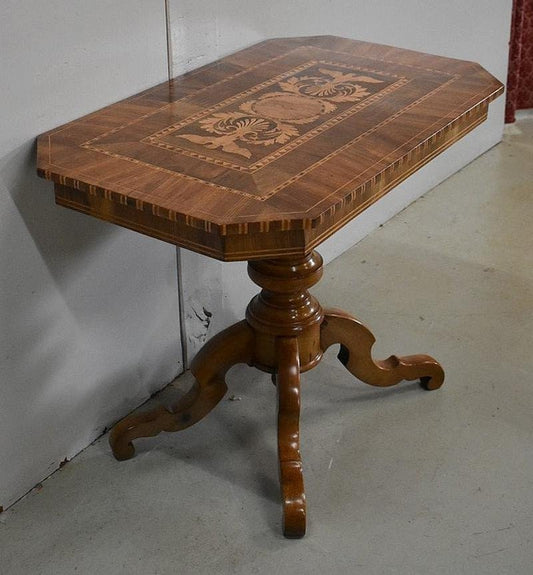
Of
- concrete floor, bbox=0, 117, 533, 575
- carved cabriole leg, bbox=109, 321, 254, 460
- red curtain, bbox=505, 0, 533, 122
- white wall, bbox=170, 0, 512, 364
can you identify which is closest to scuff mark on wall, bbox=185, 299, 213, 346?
white wall, bbox=170, 0, 512, 364

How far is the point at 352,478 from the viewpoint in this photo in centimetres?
199

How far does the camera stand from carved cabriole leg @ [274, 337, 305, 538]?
1861 mm

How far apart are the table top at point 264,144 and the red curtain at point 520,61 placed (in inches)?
57.8

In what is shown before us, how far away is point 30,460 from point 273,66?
3.11ft

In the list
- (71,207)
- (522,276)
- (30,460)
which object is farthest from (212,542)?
(522,276)

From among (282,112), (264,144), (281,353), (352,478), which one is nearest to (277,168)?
(264,144)

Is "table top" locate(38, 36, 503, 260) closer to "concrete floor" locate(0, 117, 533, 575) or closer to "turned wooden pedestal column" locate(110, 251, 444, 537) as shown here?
"turned wooden pedestal column" locate(110, 251, 444, 537)

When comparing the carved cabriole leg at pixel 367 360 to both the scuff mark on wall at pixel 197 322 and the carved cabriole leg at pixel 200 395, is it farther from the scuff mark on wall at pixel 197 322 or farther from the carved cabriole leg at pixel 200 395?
the scuff mark on wall at pixel 197 322

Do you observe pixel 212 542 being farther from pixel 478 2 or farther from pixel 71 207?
pixel 478 2

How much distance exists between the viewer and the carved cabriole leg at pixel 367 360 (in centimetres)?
208

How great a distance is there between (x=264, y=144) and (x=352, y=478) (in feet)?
2.29

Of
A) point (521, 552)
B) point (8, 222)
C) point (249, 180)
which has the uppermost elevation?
point (249, 180)

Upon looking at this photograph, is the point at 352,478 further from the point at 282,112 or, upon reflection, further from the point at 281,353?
the point at 282,112

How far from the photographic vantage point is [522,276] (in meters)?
2.70
